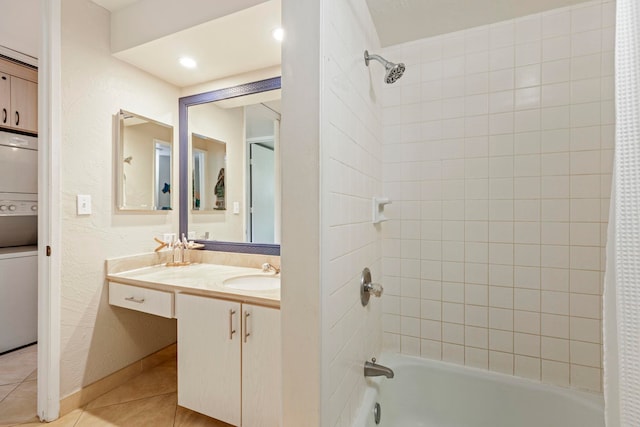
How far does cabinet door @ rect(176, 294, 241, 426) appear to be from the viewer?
1.43 meters

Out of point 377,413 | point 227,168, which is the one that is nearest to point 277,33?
point 227,168

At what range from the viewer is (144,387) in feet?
6.20

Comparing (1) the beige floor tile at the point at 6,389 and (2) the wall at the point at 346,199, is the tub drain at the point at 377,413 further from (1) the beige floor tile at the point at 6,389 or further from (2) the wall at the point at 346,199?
(1) the beige floor tile at the point at 6,389

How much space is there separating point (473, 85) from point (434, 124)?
0.90ft

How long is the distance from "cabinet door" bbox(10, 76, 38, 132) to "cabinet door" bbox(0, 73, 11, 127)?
0.02m

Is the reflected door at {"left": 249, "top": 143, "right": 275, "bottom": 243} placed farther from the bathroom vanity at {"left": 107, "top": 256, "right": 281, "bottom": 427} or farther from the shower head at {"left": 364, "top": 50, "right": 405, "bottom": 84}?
the shower head at {"left": 364, "top": 50, "right": 405, "bottom": 84}

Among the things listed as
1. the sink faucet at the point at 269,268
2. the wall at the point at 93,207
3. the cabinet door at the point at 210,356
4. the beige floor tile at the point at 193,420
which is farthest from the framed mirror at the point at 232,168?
the beige floor tile at the point at 193,420

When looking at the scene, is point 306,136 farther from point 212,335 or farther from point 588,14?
point 588,14

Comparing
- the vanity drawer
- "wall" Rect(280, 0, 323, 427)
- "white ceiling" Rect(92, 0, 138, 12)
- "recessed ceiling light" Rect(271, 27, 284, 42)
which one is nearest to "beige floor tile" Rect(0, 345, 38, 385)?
the vanity drawer

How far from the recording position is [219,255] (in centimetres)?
218

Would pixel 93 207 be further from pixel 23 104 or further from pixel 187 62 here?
pixel 23 104

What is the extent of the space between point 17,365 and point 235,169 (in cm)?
220

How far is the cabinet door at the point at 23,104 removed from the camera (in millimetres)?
2422

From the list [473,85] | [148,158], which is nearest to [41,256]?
[148,158]
